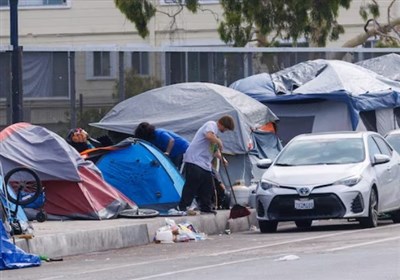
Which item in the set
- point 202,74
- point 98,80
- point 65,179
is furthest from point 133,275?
point 202,74

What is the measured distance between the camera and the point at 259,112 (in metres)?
25.6

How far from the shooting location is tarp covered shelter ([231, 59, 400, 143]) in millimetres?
27812

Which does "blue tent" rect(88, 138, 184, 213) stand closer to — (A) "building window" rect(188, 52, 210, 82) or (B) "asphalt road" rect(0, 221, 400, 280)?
(B) "asphalt road" rect(0, 221, 400, 280)

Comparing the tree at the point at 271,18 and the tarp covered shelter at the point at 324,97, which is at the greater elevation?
the tree at the point at 271,18

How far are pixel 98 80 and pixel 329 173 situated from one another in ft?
24.5

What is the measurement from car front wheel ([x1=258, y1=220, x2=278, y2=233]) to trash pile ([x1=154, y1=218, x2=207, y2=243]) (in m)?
1.18

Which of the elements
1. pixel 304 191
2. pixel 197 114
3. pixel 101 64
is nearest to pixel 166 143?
pixel 197 114

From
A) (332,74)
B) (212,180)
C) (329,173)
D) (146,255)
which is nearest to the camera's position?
(146,255)

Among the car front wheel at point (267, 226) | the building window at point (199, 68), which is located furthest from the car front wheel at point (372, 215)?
the building window at point (199, 68)

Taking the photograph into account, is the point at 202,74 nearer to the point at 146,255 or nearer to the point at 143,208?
the point at 143,208

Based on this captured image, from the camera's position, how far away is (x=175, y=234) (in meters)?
18.3

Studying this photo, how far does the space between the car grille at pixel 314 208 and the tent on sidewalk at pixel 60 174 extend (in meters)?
2.60

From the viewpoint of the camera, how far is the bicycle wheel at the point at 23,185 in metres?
17.6

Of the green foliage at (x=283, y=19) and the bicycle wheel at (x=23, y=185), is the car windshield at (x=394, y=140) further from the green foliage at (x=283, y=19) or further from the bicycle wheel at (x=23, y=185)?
the green foliage at (x=283, y=19)
